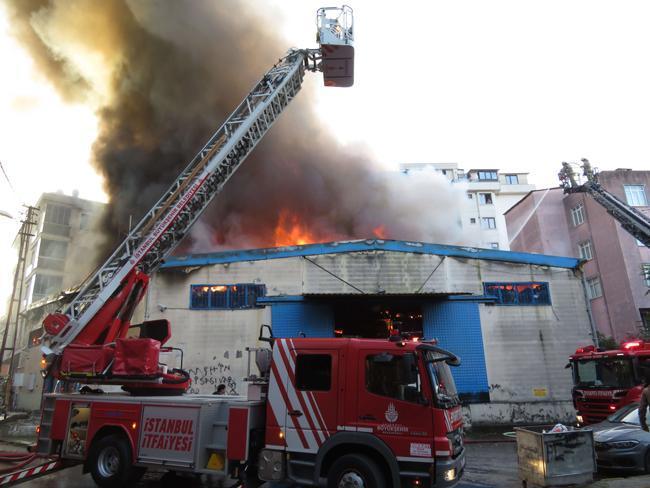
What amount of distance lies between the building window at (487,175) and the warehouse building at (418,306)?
32.3 metres

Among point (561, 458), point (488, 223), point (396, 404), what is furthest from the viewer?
point (488, 223)

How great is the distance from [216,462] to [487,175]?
150 feet

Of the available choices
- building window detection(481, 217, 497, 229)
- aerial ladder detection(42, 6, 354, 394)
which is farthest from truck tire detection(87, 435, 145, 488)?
building window detection(481, 217, 497, 229)

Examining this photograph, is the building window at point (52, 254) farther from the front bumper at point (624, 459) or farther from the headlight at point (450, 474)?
the front bumper at point (624, 459)

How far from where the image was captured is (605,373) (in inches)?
393

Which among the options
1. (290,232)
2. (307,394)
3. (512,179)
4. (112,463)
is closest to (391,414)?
(307,394)

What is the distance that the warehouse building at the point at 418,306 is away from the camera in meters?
14.1

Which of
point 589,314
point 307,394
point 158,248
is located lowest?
point 307,394

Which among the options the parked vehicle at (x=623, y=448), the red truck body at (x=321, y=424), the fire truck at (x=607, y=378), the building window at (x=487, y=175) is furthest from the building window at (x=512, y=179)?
the red truck body at (x=321, y=424)

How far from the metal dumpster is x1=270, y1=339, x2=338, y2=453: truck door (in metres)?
3.19

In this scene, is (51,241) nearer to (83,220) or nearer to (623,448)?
(83,220)

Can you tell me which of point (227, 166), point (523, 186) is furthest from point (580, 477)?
point (523, 186)

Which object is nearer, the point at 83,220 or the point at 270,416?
the point at 270,416

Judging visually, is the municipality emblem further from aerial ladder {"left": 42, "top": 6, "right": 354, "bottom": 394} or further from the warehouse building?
the warehouse building
